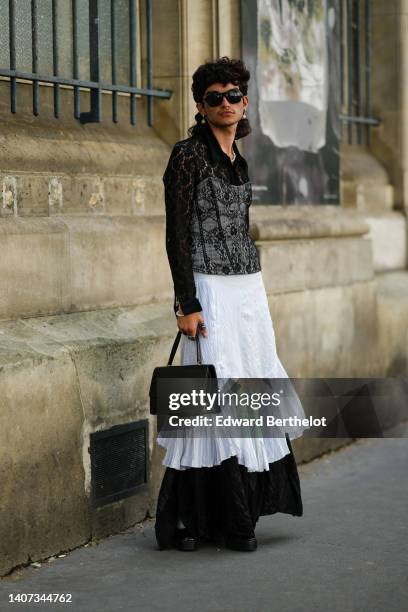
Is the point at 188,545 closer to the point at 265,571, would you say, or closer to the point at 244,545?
the point at 244,545

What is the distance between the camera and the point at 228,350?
5.76 m

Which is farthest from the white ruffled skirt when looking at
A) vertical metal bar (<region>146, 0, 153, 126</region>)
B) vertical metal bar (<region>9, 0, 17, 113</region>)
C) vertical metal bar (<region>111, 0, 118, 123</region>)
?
vertical metal bar (<region>146, 0, 153, 126</region>)

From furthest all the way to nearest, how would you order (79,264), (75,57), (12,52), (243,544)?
(75,57)
(79,264)
(12,52)
(243,544)

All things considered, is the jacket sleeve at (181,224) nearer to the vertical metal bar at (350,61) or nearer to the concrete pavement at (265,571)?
the concrete pavement at (265,571)

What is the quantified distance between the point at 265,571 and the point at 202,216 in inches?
57.8

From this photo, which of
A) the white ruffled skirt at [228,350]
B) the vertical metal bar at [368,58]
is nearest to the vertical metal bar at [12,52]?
the white ruffled skirt at [228,350]

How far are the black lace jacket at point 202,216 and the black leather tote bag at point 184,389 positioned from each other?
0.92ft

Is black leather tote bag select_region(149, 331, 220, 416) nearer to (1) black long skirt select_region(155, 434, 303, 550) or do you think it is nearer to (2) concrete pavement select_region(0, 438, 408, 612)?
(1) black long skirt select_region(155, 434, 303, 550)

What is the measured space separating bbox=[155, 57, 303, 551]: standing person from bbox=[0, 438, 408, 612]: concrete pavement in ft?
0.55

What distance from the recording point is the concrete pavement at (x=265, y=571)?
5.02 metres

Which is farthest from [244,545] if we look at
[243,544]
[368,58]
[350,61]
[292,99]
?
[368,58]

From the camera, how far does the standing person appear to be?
224 inches

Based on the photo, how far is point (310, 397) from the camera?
8125 millimetres

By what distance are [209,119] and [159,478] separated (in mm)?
Result: 1758
